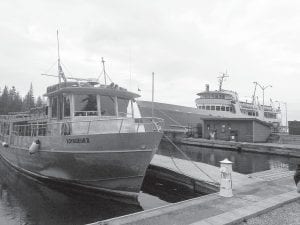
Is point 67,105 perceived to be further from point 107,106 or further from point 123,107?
point 123,107

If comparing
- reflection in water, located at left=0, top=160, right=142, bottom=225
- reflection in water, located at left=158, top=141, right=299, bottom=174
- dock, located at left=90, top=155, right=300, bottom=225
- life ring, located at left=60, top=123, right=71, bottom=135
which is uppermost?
life ring, located at left=60, top=123, right=71, bottom=135

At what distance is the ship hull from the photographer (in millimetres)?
10367

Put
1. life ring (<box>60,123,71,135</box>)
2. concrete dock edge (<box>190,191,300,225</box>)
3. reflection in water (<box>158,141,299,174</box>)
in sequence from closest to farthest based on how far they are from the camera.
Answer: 1. concrete dock edge (<box>190,191,300,225</box>)
2. life ring (<box>60,123,71,135</box>)
3. reflection in water (<box>158,141,299,174</box>)

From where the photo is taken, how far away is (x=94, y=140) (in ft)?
34.7

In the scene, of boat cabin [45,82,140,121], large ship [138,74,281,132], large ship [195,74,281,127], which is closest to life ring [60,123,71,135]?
boat cabin [45,82,140,121]

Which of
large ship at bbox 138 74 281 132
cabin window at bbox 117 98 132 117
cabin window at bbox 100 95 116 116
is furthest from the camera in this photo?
large ship at bbox 138 74 281 132

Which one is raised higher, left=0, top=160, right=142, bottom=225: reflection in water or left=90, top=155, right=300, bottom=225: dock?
left=90, top=155, right=300, bottom=225: dock

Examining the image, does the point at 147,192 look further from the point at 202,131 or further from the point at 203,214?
the point at 202,131

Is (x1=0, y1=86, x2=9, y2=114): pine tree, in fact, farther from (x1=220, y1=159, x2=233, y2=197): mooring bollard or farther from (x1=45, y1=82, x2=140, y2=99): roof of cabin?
(x1=220, y1=159, x2=233, y2=197): mooring bollard

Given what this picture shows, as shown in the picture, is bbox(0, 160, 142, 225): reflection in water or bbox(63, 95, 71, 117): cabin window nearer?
bbox(0, 160, 142, 225): reflection in water

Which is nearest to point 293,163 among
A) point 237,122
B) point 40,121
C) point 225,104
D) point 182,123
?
point 237,122

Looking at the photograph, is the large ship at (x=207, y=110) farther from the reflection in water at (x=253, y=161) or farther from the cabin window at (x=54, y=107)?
the cabin window at (x=54, y=107)

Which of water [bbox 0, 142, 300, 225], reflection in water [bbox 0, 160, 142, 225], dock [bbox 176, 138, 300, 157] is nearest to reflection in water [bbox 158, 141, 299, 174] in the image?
dock [bbox 176, 138, 300, 157]

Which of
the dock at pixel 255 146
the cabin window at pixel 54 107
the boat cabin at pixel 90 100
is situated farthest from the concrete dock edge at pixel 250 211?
the dock at pixel 255 146
